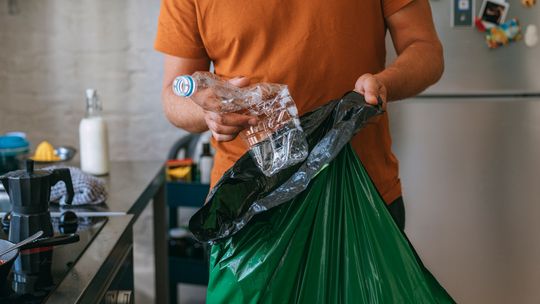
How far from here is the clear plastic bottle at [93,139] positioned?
1.87 meters

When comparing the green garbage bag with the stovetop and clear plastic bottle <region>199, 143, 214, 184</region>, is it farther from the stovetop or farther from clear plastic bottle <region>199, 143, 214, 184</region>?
clear plastic bottle <region>199, 143, 214, 184</region>

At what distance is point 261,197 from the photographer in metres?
1.04

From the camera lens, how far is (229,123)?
1.02 metres

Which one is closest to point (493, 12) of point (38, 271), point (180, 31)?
point (180, 31)

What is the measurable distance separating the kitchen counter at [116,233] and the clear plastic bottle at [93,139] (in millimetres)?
50

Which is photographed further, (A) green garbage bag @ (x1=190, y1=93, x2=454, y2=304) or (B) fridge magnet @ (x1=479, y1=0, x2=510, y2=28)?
(B) fridge magnet @ (x1=479, y1=0, x2=510, y2=28)

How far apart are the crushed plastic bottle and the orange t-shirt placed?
14cm

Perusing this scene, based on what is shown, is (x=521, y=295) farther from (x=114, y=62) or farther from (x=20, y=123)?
(x=20, y=123)

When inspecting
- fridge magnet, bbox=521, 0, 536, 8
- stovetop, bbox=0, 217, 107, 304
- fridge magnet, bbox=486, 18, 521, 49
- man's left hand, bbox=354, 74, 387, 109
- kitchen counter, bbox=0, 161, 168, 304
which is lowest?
kitchen counter, bbox=0, 161, 168, 304

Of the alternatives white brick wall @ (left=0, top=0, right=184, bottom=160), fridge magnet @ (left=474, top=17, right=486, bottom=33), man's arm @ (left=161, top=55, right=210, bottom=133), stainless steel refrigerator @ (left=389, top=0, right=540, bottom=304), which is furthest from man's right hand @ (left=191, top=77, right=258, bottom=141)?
white brick wall @ (left=0, top=0, right=184, bottom=160)

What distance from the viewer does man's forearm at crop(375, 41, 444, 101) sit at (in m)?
1.12

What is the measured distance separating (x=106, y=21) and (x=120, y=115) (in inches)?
14.1

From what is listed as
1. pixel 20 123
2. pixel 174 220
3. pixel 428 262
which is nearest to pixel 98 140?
pixel 174 220

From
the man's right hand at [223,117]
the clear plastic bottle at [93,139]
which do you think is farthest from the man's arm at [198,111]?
the clear plastic bottle at [93,139]
